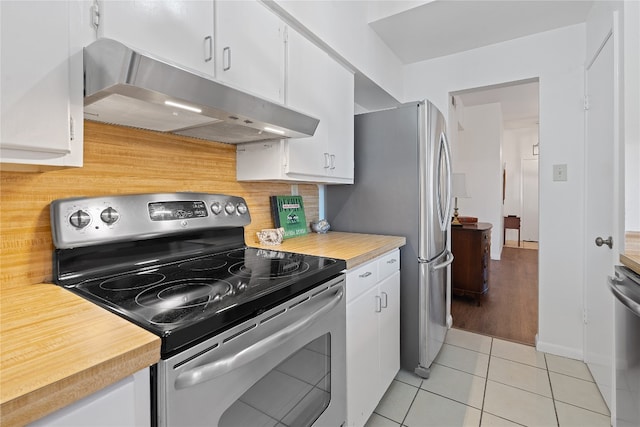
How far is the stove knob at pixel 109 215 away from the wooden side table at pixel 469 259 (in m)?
3.19

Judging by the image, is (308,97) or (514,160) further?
(514,160)

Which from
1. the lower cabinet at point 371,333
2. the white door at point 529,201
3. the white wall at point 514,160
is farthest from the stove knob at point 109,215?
the white door at point 529,201

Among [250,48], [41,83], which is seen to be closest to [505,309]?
[250,48]

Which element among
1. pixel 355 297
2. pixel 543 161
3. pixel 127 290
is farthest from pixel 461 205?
pixel 127 290

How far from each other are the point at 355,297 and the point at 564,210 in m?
1.94

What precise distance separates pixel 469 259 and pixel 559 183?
1.23 meters

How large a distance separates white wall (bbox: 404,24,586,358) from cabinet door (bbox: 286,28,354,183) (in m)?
1.53

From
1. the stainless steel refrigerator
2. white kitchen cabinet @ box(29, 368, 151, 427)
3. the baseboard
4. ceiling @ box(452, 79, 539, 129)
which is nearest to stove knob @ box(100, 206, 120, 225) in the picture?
white kitchen cabinet @ box(29, 368, 151, 427)

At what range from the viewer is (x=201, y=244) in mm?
1428

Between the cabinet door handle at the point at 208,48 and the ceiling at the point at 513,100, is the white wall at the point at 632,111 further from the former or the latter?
the ceiling at the point at 513,100

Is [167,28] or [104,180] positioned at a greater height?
[167,28]

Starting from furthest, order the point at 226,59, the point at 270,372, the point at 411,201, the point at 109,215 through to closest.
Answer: the point at 411,201 < the point at 226,59 < the point at 109,215 < the point at 270,372

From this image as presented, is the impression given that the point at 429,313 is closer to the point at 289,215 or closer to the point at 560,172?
the point at 289,215

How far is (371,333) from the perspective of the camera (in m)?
1.61
